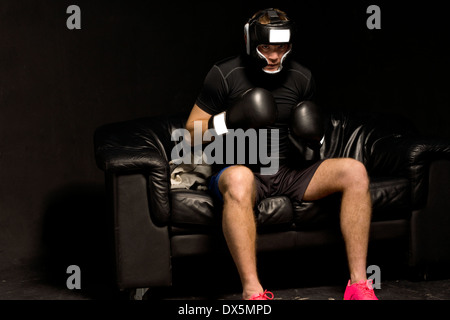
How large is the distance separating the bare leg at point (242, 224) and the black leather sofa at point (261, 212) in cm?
23

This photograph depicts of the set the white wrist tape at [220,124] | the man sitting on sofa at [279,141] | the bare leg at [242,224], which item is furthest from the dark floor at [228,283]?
the white wrist tape at [220,124]

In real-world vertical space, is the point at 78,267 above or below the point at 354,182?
below

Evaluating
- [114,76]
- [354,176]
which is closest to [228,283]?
[354,176]

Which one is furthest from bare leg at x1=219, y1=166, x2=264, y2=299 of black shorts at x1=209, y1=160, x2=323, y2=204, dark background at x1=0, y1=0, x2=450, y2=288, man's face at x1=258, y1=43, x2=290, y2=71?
dark background at x1=0, y1=0, x2=450, y2=288

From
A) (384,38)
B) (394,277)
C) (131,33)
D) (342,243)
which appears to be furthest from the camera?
(384,38)

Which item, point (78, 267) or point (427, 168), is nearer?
point (427, 168)

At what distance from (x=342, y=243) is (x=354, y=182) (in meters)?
0.42

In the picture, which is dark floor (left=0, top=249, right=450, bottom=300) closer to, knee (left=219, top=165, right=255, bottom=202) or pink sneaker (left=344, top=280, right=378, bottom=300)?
pink sneaker (left=344, top=280, right=378, bottom=300)

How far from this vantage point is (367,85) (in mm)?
4480

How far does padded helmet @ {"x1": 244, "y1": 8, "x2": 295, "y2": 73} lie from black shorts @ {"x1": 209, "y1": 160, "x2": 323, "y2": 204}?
1.67 feet

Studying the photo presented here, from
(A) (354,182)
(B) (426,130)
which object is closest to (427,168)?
(A) (354,182)

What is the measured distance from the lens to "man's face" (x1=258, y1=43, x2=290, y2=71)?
303 cm

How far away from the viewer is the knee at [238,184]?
8.96ft

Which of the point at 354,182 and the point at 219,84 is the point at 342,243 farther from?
the point at 219,84
